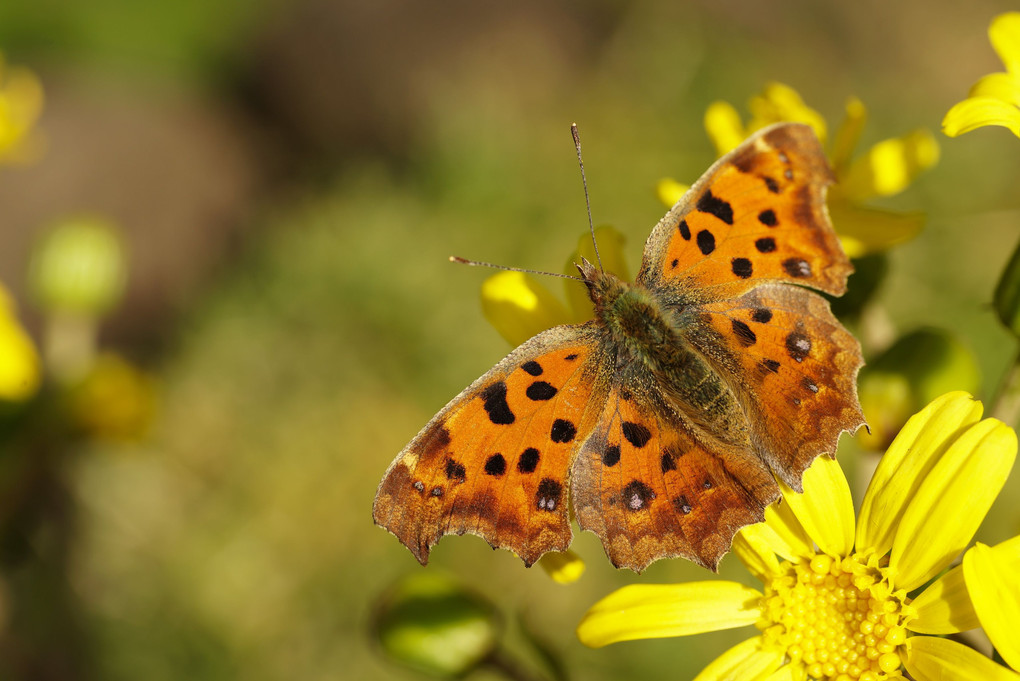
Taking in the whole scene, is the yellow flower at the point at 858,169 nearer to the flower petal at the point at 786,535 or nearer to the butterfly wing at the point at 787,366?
the butterfly wing at the point at 787,366

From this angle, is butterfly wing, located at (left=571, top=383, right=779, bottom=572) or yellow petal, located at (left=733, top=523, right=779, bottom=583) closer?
butterfly wing, located at (left=571, top=383, right=779, bottom=572)

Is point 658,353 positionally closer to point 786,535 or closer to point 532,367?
point 532,367

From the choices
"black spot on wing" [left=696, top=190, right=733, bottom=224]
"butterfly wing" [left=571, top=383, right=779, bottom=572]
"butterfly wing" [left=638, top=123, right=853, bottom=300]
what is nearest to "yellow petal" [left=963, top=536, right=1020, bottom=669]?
"butterfly wing" [left=571, top=383, right=779, bottom=572]

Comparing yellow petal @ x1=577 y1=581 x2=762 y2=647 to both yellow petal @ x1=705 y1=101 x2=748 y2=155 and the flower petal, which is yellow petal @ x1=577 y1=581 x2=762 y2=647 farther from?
yellow petal @ x1=705 y1=101 x2=748 y2=155

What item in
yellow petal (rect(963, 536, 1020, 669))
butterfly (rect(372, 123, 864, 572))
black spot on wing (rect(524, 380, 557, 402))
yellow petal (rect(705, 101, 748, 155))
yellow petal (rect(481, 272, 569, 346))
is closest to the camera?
yellow petal (rect(963, 536, 1020, 669))

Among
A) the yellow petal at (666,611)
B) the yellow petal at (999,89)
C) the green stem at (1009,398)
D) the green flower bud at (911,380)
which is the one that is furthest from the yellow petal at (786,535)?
the yellow petal at (999,89)

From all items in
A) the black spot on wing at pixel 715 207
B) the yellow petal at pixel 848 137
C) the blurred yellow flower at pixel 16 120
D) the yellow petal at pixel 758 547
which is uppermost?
the blurred yellow flower at pixel 16 120

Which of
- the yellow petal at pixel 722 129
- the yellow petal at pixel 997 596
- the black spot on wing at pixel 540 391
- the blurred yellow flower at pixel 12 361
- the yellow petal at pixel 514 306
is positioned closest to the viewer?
the yellow petal at pixel 997 596

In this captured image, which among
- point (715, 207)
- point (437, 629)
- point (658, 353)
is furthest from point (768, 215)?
point (437, 629)
